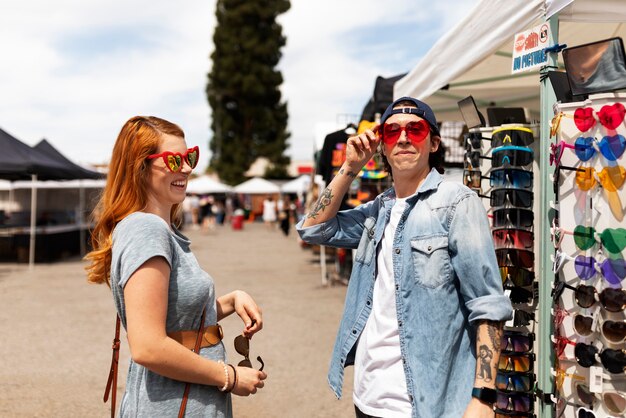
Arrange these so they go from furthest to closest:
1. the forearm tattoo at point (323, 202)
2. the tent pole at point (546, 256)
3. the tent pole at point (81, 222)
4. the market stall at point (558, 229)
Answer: the tent pole at point (81, 222) < the tent pole at point (546, 256) < the market stall at point (558, 229) < the forearm tattoo at point (323, 202)

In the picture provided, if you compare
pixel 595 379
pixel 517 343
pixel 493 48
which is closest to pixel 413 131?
pixel 595 379

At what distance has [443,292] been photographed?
1907 mm

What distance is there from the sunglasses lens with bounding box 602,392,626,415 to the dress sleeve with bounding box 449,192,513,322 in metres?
0.95

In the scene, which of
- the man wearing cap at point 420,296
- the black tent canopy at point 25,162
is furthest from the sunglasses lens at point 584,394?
the black tent canopy at point 25,162

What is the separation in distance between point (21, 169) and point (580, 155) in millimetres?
12219

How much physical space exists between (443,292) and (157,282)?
890 millimetres

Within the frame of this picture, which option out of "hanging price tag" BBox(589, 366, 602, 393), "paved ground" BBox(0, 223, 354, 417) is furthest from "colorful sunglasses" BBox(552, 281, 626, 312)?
"paved ground" BBox(0, 223, 354, 417)

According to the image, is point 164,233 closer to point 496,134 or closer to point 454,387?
Answer: point 454,387

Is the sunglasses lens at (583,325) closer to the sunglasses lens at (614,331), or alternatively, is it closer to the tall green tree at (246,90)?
the sunglasses lens at (614,331)

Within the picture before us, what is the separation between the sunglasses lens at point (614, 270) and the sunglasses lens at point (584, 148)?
0.45 m

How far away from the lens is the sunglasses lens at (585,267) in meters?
2.54

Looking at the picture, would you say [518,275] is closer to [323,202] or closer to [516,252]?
[516,252]

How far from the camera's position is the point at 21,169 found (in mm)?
12406

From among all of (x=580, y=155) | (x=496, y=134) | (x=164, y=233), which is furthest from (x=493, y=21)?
(x=164, y=233)
